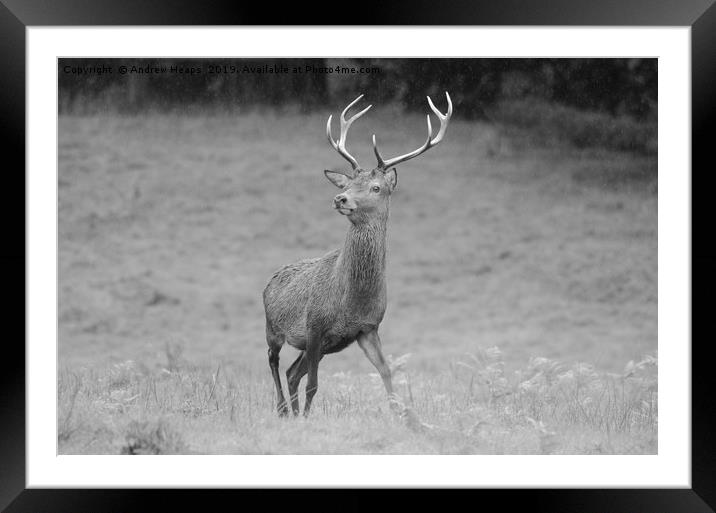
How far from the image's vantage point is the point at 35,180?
24.0 feet

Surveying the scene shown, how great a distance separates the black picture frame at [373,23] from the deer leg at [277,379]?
104cm

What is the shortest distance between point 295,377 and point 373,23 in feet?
9.31

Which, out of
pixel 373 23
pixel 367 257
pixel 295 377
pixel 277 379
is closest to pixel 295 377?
pixel 295 377

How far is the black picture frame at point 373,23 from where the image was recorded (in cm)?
714

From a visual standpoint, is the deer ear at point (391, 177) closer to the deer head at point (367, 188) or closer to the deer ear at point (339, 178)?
the deer head at point (367, 188)

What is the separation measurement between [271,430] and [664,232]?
3.37m

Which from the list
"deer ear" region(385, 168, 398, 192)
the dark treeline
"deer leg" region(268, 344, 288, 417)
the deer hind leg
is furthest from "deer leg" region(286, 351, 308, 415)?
the dark treeline

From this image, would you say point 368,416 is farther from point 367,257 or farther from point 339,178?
point 339,178

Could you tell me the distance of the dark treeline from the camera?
9.63 metres

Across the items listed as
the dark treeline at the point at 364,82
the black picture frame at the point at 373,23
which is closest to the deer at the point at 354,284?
the black picture frame at the point at 373,23

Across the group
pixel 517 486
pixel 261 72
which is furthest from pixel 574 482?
pixel 261 72

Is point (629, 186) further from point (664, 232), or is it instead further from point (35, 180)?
point (35, 180)

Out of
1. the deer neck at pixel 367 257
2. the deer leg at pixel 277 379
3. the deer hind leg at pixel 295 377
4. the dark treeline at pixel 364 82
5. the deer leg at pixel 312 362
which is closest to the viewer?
the deer neck at pixel 367 257

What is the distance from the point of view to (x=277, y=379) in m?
8.23
